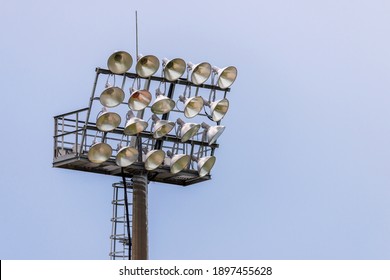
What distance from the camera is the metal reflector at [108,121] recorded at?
51625 millimetres

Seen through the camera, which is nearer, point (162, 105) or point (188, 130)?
point (162, 105)

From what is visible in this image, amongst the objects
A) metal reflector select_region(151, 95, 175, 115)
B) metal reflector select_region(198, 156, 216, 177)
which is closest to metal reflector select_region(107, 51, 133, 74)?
metal reflector select_region(151, 95, 175, 115)

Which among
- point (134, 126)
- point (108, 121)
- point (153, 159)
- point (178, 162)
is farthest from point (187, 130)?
point (108, 121)

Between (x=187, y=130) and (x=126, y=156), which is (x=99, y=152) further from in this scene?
(x=187, y=130)

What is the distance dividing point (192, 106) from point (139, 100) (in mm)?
2222

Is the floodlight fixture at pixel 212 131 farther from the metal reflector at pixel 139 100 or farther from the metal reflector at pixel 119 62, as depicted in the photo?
the metal reflector at pixel 119 62

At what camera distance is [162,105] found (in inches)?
2073

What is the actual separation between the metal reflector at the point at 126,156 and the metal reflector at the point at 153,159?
667 millimetres

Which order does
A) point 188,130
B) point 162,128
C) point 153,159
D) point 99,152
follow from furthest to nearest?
1. point 188,130
2. point 153,159
3. point 162,128
4. point 99,152

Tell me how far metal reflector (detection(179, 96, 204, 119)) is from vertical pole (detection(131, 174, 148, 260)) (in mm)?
2682

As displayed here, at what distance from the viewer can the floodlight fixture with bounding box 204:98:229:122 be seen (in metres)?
54.1

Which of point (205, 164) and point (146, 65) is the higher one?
point (146, 65)
